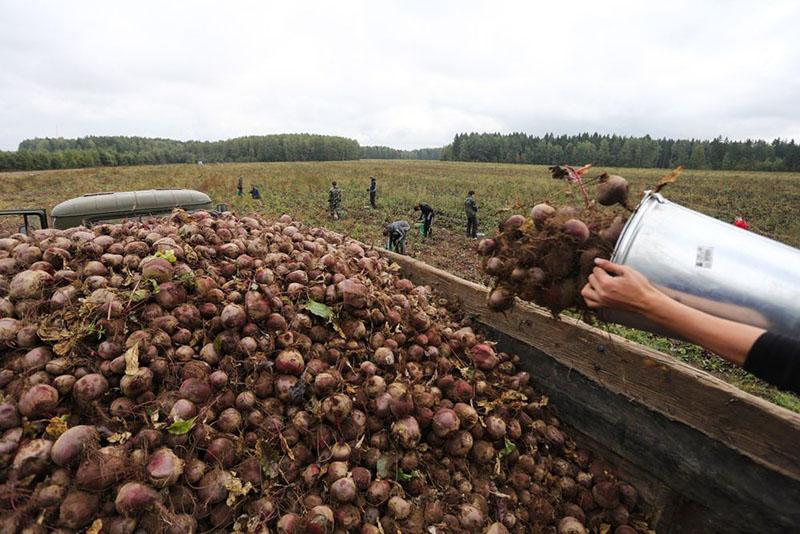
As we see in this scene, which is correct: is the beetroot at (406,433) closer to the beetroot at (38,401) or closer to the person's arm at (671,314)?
the person's arm at (671,314)

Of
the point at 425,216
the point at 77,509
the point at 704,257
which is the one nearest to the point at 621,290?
the point at 704,257

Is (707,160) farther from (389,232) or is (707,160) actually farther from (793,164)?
(389,232)

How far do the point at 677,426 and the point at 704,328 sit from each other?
1.15 metres

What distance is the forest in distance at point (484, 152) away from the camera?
6775cm

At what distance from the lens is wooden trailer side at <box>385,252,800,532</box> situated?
75.8 inches

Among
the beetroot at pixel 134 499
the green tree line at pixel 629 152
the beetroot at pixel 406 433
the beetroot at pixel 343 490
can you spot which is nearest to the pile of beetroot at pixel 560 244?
the beetroot at pixel 406 433

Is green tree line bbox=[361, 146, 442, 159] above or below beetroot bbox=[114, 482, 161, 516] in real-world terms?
above

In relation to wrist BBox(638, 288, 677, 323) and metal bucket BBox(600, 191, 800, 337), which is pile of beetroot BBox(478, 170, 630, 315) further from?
wrist BBox(638, 288, 677, 323)

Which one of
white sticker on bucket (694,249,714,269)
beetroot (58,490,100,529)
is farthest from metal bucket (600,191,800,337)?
beetroot (58,490,100,529)

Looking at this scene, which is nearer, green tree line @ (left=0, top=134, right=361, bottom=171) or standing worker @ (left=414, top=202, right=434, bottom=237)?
standing worker @ (left=414, top=202, right=434, bottom=237)

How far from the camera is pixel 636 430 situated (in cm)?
244

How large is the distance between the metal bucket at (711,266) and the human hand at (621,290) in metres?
0.15

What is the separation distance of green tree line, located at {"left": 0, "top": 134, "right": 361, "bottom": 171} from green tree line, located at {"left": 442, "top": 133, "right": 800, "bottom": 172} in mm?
35815

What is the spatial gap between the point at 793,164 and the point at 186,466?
310ft
